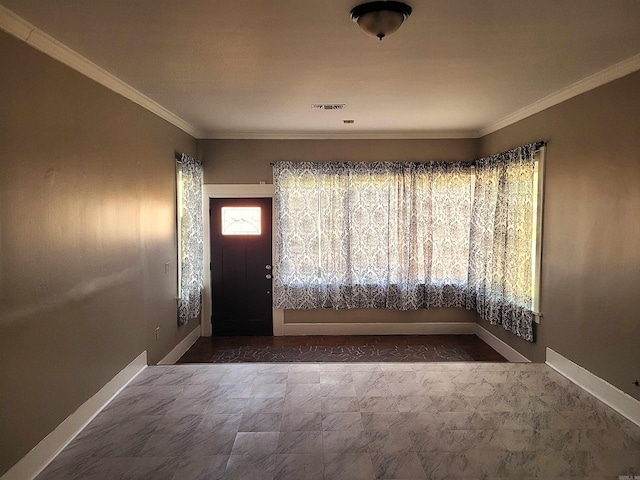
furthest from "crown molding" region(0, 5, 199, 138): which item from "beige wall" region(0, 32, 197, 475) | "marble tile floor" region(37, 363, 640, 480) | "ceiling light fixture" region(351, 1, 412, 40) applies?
"marble tile floor" region(37, 363, 640, 480)

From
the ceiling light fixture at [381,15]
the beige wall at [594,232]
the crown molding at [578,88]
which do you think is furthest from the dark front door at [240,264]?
the ceiling light fixture at [381,15]

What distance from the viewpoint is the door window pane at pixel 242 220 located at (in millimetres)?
5598

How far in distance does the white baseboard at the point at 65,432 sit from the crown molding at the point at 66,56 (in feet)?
7.51

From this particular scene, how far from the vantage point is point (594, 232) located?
3166 mm

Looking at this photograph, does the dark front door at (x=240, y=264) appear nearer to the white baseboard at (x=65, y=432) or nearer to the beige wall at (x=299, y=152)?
the beige wall at (x=299, y=152)

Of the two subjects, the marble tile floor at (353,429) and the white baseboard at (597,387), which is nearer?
the marble tile floor at (353,429)

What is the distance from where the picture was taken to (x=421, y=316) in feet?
18.6

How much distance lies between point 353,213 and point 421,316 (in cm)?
179

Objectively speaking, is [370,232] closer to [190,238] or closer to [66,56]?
[190,238]

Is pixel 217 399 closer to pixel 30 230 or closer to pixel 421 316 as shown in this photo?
pixel 30 230

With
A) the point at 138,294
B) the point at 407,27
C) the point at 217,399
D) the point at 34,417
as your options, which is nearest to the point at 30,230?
the point at 34,417

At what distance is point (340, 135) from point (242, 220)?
183cm

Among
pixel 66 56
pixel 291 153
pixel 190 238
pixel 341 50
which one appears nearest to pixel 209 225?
pixel 190 238

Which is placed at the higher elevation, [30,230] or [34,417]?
[30,230]
